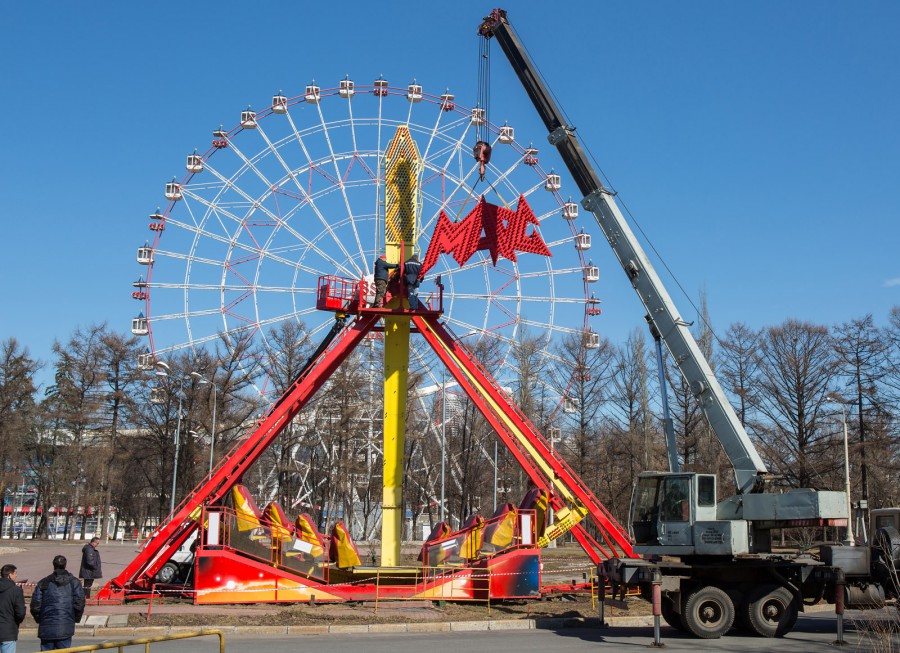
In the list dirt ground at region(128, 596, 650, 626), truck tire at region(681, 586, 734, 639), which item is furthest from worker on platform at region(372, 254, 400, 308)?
truck tire at region(681, 586, 734, 639)

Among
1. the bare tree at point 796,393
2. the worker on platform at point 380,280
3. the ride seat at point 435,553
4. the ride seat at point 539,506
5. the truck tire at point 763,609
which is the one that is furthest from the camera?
the bare tree at point 796,393

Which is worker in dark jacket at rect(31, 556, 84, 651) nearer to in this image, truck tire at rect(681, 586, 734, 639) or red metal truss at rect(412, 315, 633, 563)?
truck tire at rect(681, 586, 734, 639)

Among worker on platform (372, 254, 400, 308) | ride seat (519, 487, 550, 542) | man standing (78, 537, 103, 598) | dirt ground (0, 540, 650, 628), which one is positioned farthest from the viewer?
worker on platform (372, 254, 400, 308)

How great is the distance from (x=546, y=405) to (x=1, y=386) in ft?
110

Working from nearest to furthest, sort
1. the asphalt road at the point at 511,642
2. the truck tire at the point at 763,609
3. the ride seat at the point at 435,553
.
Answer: the asphalt road at the point at 511,642, the truck tire at the point at 763,609, the ride seat at the point at 435,553

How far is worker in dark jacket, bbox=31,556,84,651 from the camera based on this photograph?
33.3 ft

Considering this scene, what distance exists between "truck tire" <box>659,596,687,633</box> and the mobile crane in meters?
0.02

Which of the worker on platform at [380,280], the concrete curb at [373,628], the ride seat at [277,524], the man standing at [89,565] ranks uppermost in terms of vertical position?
the worker on platform at [380,280]

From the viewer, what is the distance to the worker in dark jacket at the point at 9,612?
970cm

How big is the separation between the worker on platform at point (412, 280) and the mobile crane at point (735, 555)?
836 cm

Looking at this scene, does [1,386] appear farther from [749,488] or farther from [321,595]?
[749,488]

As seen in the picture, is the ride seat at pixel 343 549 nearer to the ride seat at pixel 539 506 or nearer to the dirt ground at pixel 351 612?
the dirt ground at pixel 351 612

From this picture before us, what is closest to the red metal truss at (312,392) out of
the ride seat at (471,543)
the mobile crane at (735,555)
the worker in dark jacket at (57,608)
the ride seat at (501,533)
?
the ride seat at (501,533)

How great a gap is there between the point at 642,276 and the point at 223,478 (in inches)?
439
